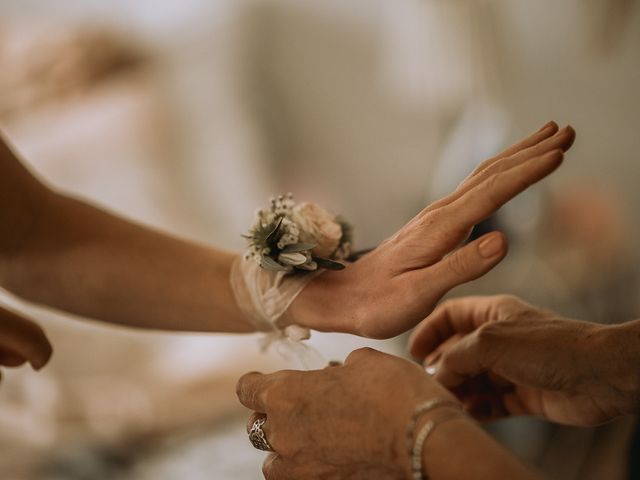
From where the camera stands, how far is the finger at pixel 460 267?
2.31 feet

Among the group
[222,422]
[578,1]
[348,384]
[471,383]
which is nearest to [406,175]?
[578,1]

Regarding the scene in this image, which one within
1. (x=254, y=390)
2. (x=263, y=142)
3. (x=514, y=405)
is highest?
(x=263, y=142)

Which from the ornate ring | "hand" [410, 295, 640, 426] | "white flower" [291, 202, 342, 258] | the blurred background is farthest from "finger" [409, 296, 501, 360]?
the blurred background

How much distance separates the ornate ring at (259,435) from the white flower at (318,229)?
0.23 meters

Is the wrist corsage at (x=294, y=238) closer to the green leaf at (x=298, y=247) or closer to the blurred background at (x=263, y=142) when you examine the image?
the green leaf at (x=298, y=247)

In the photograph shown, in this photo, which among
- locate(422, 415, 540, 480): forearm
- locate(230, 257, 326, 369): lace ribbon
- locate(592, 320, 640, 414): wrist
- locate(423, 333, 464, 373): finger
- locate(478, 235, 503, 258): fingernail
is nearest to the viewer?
locate(422, 415, 540, 480): forearm

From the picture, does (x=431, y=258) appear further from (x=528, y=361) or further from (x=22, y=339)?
(x=22, y=339)

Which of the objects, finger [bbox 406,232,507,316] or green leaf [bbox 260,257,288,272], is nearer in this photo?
finger [bbox 406,232,507,316]

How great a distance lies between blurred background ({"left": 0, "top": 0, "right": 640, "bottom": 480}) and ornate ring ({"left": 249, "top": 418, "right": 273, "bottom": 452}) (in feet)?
3.06

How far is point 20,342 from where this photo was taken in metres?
0.99

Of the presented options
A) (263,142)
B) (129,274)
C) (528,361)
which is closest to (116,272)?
(129,274)

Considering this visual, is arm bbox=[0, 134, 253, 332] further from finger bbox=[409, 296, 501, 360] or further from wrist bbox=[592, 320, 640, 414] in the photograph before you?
wrist bbox=[592, 320, 640, 414]

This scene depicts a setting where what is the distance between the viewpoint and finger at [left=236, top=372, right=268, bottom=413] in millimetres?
793

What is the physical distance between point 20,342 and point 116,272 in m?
0.17
